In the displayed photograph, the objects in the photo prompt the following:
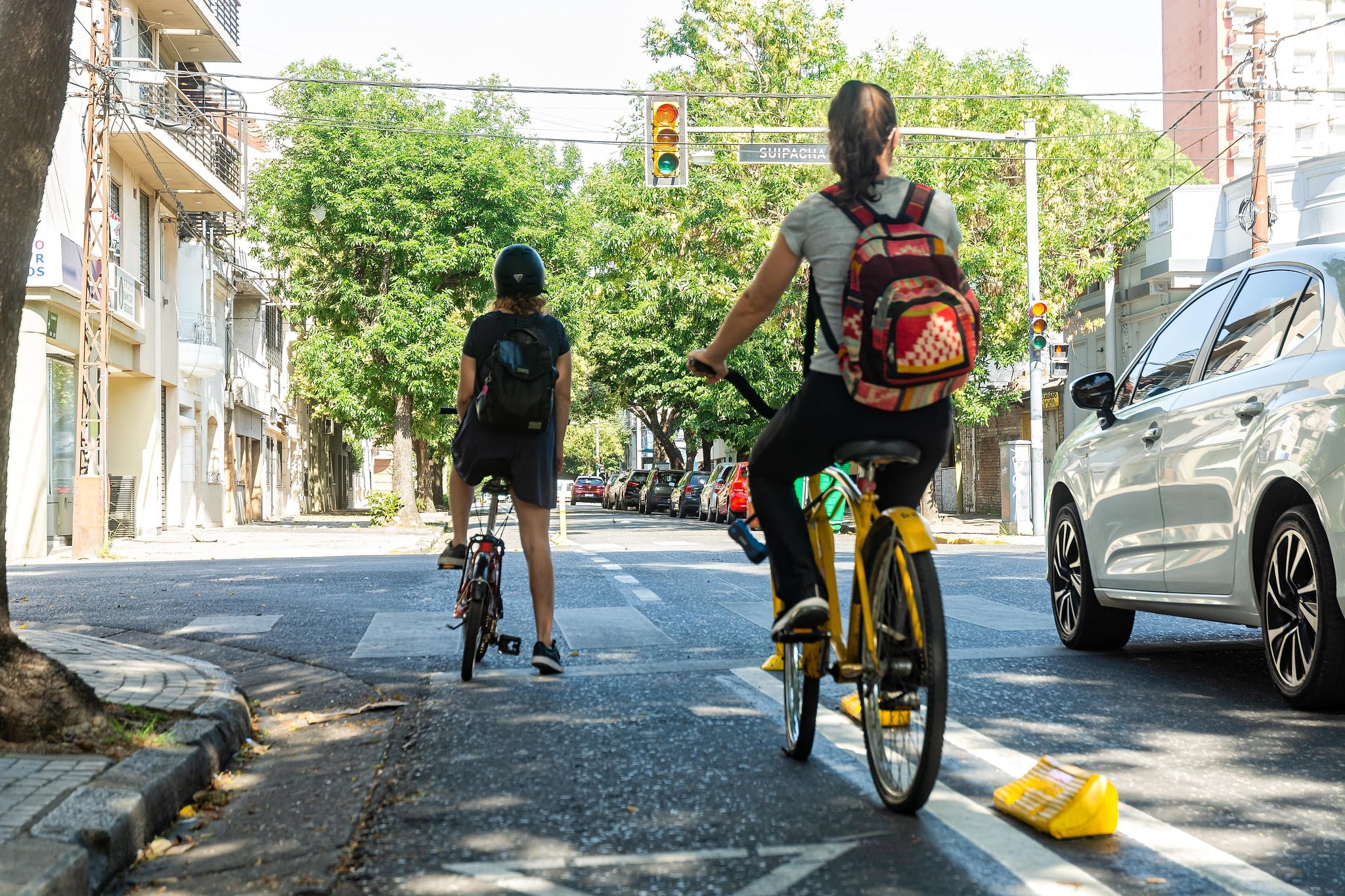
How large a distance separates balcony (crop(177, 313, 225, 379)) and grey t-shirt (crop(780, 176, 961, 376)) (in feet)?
99.8

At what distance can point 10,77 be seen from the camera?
498 cm

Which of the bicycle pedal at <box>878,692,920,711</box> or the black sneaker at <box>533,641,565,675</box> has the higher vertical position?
the bicycle pedal at <box>878,692,920,711</box>

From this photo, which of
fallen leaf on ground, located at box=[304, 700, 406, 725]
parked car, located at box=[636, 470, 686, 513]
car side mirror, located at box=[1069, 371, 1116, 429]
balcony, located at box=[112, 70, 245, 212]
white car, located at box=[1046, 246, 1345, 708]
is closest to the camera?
white car, located at box=[1046, 246, 1345, 708]

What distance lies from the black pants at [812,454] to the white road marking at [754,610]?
411cm

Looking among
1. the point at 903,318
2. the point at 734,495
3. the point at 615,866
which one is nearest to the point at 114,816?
the point at 615,866

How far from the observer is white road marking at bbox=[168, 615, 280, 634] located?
8852 millimetres

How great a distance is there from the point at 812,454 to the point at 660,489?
43.8m

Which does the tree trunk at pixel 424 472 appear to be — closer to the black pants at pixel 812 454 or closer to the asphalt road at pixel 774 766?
the asphalt road at pixel 774 766

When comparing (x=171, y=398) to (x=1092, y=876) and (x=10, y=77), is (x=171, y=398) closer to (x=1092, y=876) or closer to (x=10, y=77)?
(x=10, y=77)

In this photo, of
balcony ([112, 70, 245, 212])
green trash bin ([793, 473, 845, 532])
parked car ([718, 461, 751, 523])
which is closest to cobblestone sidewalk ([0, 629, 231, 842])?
green trash bin ([793, 473, 845, 532])

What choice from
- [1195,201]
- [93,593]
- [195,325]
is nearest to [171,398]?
[195,325]

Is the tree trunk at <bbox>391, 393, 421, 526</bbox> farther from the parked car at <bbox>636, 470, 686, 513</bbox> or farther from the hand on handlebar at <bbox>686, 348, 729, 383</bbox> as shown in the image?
the hand on handlebar at <bbox>686, 348, 729, 383</bbox>

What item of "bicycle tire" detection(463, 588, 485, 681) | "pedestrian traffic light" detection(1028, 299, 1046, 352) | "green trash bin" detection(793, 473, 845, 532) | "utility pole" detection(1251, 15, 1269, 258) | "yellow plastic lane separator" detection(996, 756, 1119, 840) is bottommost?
"yellow plastic lane separator" detection(996, 756, 1119, 840)

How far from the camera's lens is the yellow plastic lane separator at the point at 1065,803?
3.64 m
